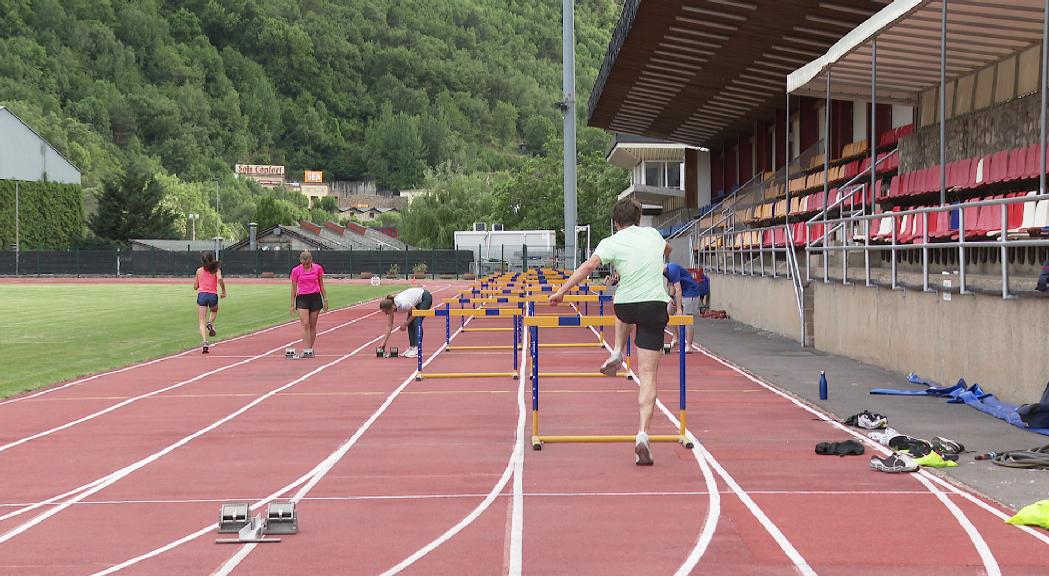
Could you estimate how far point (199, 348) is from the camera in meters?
23.8

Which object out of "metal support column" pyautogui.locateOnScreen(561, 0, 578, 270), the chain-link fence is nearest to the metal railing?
"metal support column" pyautogui.locateOnScreen(561, 0, 578, 270)

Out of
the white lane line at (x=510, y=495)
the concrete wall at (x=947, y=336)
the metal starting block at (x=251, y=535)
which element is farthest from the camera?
the concrete wall at (x=947, y=336)

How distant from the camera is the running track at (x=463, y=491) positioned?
22.9ft

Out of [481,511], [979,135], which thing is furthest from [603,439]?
[979,135]

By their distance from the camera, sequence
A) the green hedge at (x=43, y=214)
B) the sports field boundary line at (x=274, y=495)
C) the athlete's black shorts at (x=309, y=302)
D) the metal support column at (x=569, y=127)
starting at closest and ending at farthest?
the sports field boundary line at (x=274, y=495) → the athlete's black shorts at (x=309, y=302) → the metal support column at (x=569, y=127) → the green hedge at (x=43, y=214)

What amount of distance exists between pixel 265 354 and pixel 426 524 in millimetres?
14860

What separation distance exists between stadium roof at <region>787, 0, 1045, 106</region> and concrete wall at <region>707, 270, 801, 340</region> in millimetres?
3978

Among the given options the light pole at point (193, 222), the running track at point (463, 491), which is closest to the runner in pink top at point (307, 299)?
the running track at point (463, 491)

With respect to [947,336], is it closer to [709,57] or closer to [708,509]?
[708,509]

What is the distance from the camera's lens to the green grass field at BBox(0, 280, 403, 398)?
20.3m

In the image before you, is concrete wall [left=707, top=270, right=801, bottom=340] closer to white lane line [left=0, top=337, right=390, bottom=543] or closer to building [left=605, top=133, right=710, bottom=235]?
white lane line [left=0, top=337, right=390, bottom=543]

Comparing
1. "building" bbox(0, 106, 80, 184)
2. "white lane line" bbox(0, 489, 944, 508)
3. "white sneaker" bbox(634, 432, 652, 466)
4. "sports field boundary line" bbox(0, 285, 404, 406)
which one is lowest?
"sports field boundary line" bbox(0, 285, 404, 406)

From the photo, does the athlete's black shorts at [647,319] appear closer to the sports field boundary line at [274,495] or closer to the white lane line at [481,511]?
the white lane line at [481,511]

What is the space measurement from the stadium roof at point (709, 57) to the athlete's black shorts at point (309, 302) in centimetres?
1131
